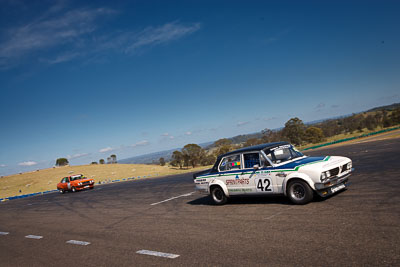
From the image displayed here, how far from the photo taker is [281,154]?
9.27 m

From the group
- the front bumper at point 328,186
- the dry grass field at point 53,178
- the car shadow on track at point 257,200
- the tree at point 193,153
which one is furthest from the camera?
the tree at point 193,153

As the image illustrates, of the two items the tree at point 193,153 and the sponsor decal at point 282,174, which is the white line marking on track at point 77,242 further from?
the tree at point 193,153

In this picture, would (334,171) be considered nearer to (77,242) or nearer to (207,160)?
(77,242)

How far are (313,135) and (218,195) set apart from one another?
5603 centimetres

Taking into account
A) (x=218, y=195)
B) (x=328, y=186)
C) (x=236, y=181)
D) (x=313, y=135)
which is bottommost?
(x=218, y=195)

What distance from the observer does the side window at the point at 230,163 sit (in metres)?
9.81

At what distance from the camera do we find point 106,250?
7.06 meters

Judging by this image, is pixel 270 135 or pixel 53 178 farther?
pixel 270 135

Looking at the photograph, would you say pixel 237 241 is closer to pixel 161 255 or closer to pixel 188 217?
pixel 161 255

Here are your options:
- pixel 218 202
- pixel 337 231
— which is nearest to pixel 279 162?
pixel 218 202

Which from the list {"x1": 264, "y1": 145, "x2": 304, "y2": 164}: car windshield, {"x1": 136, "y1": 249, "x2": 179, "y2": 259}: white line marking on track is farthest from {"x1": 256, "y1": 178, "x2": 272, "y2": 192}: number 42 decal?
{"x1": 136, "y1": 249, "x2": 179, "y2": 259}: white line marking on track

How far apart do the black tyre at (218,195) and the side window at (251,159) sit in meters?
1.36

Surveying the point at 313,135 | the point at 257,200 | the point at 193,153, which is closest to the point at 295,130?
the point at 313,135

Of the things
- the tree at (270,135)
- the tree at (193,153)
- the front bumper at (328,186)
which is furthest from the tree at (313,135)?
the front bumper at (328,186)
